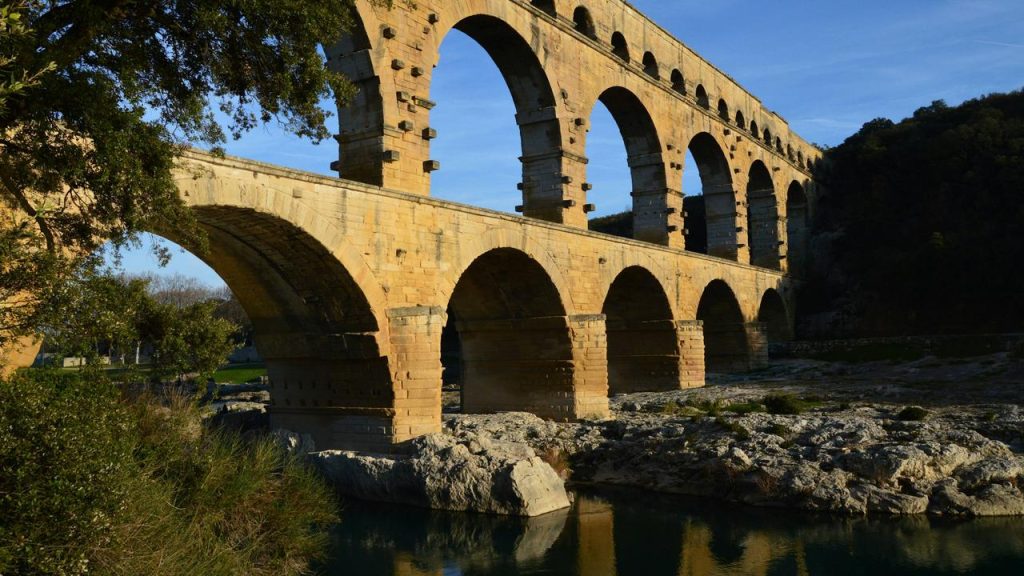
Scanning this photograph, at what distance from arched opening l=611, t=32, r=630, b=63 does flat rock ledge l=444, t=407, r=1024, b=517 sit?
1314 centimetres

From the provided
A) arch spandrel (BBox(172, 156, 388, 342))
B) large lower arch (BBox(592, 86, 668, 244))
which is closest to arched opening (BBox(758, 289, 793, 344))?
large lower arch (BBox(592, 86, 668, 244))

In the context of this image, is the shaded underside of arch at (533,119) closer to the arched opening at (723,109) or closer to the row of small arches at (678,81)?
the row of small arches at (678,81)

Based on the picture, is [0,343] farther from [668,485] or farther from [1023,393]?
[1023,393]

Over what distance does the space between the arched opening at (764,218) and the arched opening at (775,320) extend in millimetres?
1952

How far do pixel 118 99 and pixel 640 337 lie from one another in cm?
2261

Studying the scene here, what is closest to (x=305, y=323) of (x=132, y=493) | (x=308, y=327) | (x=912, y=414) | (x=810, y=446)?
(x=308, y=327)

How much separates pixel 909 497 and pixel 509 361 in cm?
1116

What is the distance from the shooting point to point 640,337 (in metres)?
29.1

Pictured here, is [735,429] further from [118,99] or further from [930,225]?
[930,225]

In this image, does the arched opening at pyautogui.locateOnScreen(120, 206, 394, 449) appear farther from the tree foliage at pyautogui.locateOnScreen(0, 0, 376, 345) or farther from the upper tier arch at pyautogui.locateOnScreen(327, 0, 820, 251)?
the tree foliage at pyautogui.locateOnScreen(0, 0, 376, 345)

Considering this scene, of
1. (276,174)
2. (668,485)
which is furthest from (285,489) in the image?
(668,485)

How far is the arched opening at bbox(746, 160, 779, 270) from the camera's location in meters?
42.3

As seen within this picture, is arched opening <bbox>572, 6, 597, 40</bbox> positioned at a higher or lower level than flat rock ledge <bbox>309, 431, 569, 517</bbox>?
higher

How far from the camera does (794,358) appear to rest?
39.2m
